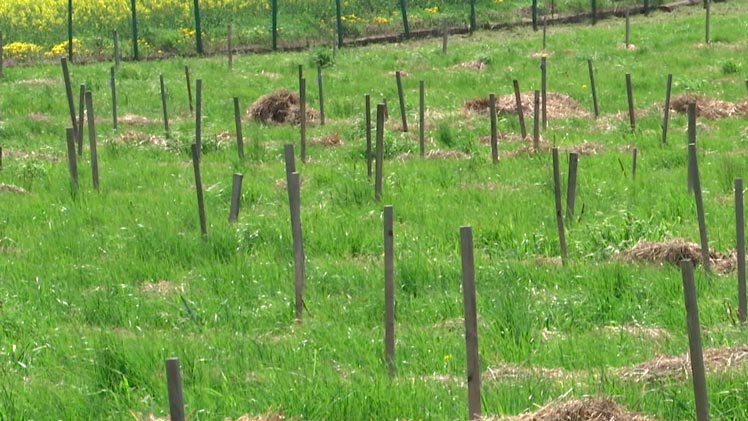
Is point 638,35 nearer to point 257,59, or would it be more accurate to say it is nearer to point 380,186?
point 257,59

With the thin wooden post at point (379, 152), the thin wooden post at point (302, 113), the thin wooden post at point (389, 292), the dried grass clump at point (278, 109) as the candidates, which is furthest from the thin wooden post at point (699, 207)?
the dried grass clump at point (278, 109)

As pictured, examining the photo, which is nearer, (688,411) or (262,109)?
(688,411)

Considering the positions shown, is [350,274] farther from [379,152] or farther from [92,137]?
[92,137]

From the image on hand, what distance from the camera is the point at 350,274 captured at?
32.4 feet

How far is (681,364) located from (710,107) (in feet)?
40.9

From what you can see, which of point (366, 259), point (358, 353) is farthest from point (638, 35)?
point (358, 353)

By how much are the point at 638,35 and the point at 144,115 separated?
Answer: 13.4 metres

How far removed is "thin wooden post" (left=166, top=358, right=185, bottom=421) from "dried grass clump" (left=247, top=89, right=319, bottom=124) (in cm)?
1532

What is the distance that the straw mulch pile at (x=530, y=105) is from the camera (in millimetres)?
19531

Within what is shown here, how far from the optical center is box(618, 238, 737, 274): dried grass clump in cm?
960

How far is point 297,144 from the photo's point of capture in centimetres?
1788

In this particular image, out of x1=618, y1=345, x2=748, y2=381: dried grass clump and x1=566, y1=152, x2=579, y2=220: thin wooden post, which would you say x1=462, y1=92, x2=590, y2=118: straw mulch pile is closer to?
x1=566, y1=152, x2=579, y2=220: thin wooden post

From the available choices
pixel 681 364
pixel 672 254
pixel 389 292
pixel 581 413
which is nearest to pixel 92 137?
pixel 672 254

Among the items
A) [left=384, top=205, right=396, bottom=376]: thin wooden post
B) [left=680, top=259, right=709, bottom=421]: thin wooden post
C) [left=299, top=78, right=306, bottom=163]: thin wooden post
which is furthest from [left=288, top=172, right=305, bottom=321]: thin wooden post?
[left=299, top=78, right=306, bottom=163]: thin wooden post
